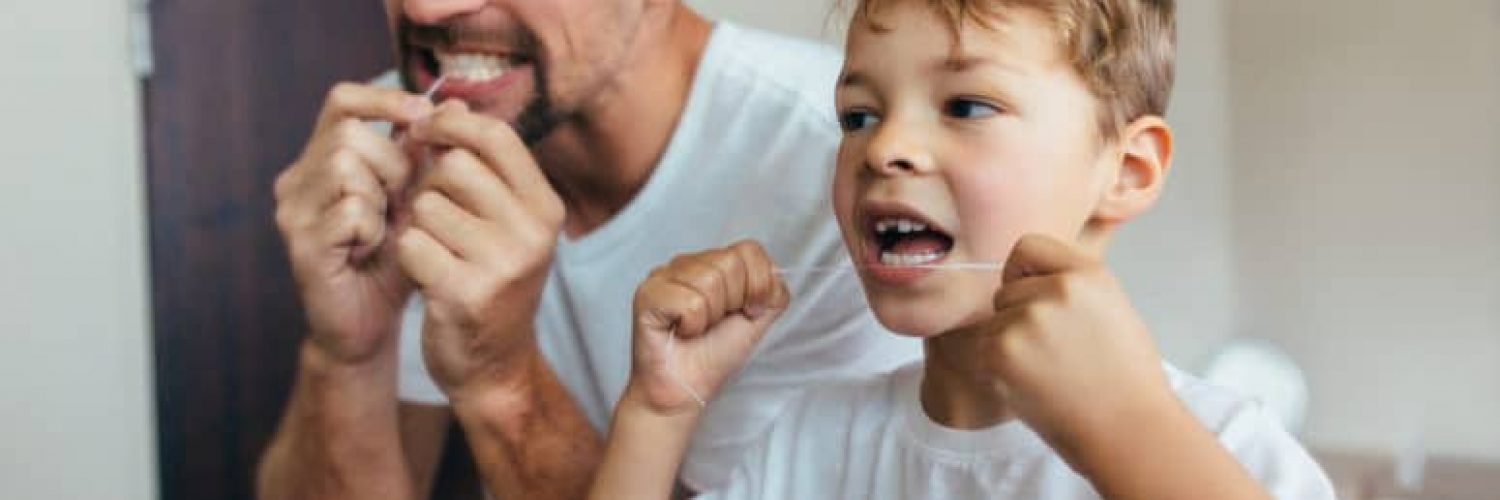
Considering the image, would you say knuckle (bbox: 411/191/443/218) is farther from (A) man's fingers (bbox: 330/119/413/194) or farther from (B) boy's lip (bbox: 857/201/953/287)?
(B) boy's lip (bbox: 857/201/953/287)

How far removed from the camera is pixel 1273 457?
58 cm

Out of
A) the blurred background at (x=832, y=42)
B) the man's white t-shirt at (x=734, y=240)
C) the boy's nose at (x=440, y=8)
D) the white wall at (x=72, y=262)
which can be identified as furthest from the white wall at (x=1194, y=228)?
the white wall at (x=72, y=262)

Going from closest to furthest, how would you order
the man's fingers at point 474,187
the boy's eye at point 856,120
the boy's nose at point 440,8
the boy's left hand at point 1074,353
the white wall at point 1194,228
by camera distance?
the boy's left hand at point 1074,353, the boy's eye at point 856,120, the man's fingers at point 474,187, the boy's nose at point 440,8, the white wall at point 1194,228

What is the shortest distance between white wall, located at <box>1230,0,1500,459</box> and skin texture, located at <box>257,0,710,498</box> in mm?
903

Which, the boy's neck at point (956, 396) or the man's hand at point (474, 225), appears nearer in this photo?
the boy's neck at point (956, 396)

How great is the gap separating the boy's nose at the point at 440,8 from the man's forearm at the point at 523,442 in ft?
0.62

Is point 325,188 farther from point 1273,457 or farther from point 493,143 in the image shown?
point 1273,457

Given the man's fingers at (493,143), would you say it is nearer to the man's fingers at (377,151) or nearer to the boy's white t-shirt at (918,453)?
the man's fingers at (377,151)

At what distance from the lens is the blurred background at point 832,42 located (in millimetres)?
949

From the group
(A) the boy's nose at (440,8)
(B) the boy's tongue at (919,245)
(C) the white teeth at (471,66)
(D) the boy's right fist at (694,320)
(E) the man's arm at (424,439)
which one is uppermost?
(A) the boy's nose at (440,8)

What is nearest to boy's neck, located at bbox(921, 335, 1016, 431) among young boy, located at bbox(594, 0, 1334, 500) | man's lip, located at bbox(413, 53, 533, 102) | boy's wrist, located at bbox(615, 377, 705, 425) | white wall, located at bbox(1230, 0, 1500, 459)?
young boy, located at bbox(594, 0, 1334, 500)

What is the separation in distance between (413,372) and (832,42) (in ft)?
1.17

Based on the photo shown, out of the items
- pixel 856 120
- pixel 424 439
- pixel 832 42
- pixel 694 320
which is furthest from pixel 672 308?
pixel 832 42

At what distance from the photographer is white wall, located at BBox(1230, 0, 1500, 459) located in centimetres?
161
